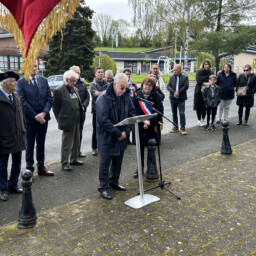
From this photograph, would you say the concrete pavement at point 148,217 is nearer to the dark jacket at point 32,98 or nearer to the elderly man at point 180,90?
the dark jacket at point 32,98

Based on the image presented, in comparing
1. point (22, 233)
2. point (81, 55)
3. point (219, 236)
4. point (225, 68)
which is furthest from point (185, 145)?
point (81, 55)

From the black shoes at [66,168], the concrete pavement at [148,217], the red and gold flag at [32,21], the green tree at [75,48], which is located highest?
the green tree at [75,48]

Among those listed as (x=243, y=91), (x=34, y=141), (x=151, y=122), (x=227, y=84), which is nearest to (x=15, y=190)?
(x=34, y=141)

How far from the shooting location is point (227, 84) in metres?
9.57

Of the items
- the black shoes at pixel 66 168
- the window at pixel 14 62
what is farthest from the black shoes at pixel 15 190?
the window at pixel 14 62

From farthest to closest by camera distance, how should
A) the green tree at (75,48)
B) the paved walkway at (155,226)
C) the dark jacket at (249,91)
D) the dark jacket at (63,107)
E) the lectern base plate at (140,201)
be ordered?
the green tree at (75,48)
the dark jacket at (249,91)
the dark jacket at (63,107)
the lectern base plate at (140,201)
the paved walkway at (155,226)

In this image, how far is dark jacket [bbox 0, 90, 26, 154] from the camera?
14.8 ft

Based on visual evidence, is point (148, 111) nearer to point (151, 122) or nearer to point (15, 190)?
point (151, 122)

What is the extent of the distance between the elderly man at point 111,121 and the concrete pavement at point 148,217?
0.51 meters

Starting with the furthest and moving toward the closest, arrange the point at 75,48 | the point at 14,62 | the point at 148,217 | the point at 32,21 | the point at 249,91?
the point at 14,62 → the point at 75,48 → the point at 249,91 → the point at 148,217 → the point at 32,21

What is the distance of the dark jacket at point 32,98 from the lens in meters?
Answer: 5.41

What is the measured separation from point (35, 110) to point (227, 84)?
6.32 metres

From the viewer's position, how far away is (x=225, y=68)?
377 inches

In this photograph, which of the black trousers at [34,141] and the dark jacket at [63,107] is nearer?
the black trousers at [34,141]
